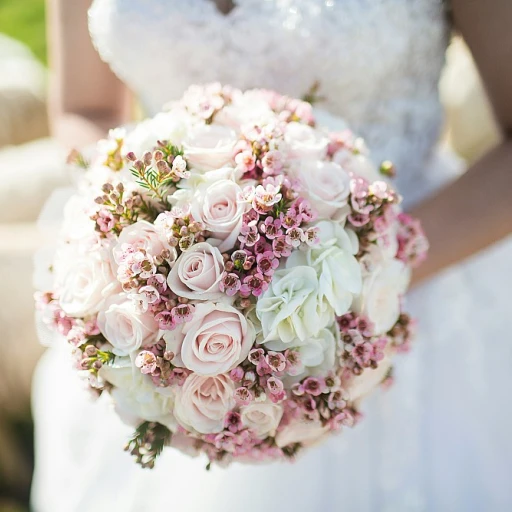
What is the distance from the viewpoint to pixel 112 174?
2.67 feet

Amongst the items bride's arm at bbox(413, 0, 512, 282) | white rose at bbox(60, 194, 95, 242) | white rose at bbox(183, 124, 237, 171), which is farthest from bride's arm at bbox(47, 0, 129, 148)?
bride's arm at bbox(413, 0, 512, 282)

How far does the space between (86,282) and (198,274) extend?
171 millimetres

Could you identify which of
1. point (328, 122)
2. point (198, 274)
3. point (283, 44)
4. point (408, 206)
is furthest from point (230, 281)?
point (408, 206)

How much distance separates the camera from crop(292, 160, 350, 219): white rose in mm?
754

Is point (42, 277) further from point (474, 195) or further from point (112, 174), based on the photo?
point (474, 195)

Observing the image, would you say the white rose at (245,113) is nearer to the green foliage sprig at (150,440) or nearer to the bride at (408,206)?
the bride at (408,206)

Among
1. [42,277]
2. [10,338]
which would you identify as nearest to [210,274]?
[42,277]

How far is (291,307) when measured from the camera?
27.1 inches

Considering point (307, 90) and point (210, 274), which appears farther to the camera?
point (307, 90)

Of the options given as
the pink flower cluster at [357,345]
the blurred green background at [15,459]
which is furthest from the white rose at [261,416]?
the blurred green background at [15,459]

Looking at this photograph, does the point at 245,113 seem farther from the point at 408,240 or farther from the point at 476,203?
the point at 476,203

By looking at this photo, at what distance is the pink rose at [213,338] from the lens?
2.25ft

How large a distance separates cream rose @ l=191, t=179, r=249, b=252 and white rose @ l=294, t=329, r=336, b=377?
159mm

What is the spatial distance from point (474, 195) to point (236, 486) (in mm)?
716
